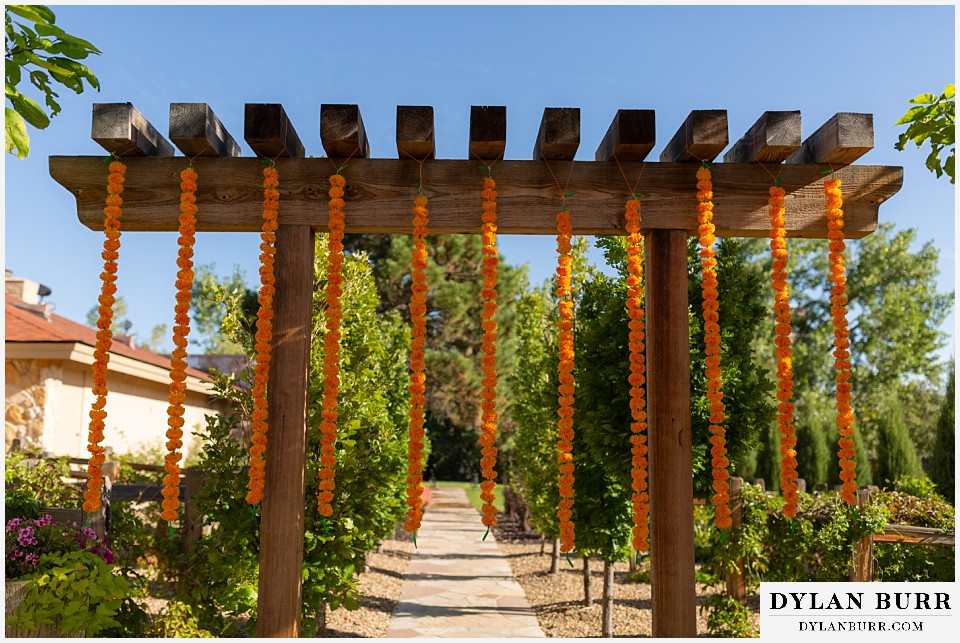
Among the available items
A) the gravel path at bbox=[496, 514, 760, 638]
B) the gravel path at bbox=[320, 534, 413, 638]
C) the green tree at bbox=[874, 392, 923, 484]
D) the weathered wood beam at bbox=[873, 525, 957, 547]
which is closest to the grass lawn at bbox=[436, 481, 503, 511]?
the gravel path at bbox=[320, 534, 413, 638]

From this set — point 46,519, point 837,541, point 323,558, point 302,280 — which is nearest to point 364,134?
point 302,280

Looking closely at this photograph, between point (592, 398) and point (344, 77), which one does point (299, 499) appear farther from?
point (344, 77)

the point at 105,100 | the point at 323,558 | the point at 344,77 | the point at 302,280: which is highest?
the point at 344,77

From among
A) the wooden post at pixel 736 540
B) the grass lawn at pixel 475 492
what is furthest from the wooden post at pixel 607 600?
the grass lawn at pixel 475 492

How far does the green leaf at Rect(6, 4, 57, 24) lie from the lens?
9.21 ft

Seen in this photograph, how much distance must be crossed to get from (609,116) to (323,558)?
372 centimetres

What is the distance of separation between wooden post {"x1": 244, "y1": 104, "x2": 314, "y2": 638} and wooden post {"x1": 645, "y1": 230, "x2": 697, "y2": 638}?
1.79 meters

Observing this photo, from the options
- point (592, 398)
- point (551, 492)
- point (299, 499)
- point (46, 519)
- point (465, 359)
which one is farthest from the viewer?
point (465, 359)

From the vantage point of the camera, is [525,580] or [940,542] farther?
[525,580]

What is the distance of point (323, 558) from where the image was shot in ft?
16.6

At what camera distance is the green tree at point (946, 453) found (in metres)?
10.4

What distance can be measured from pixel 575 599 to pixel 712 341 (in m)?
6.39

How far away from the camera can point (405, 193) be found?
3.59m

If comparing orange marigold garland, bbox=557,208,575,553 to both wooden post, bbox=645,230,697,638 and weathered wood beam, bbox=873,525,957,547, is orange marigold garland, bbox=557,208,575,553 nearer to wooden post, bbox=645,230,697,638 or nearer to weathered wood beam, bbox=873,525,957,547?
wooden post, bbox=645,230,697,638
